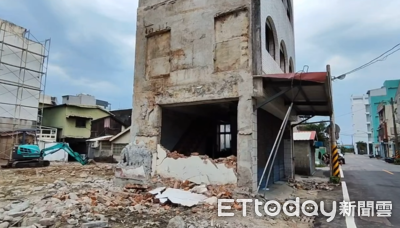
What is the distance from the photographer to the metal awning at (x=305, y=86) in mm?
7028

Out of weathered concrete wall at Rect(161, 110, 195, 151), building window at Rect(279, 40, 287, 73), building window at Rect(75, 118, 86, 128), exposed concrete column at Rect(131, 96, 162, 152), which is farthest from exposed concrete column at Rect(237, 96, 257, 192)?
building window at Rect(75, 118, 86, 128)

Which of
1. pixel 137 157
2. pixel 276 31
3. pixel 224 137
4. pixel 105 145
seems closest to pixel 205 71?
pixel 137 157

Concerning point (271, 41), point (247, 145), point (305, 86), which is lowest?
point (247, 145)

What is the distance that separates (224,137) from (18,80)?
2232 centimetres

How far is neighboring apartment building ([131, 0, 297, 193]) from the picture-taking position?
314 inches

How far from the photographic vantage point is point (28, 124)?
25547 mm

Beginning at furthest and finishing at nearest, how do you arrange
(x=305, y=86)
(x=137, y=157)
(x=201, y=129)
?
1. (x=201, y=129)
2. (x=137, y=157)
3. (x=305, y=86)

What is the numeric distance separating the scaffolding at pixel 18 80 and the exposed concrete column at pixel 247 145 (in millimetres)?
22841

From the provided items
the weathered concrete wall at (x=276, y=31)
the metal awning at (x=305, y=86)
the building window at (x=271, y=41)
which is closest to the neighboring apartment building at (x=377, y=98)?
the weathered concrete wall at (x=276, y=31)

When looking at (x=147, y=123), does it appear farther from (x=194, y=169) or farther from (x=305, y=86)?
(x=305, y=86)

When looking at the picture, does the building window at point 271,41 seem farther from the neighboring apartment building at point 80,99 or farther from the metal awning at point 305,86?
the neighboring apartment building at point 80,99

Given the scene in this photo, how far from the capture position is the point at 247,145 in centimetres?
766

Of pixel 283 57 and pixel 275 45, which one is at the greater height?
pixel 283 57

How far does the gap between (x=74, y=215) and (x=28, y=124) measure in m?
24.0
